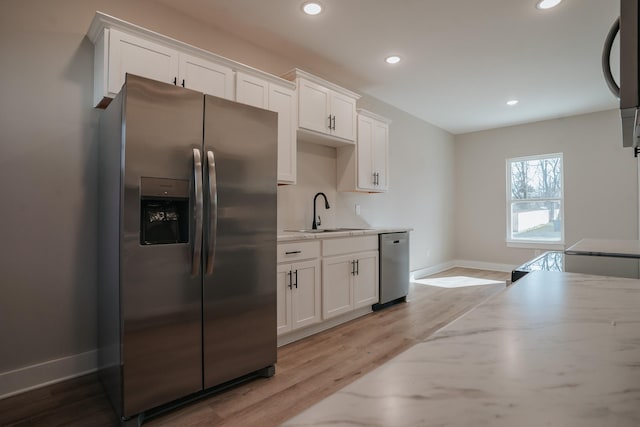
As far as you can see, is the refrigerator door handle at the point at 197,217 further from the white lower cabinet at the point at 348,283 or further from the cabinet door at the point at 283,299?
the white lower cabinet at the point at 348,283

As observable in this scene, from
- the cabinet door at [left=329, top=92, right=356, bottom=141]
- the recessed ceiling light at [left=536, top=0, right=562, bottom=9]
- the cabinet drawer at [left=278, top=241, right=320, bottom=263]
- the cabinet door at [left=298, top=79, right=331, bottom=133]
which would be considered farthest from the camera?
the cabinet door at [left=329, top=92, right=356, bottom=141]

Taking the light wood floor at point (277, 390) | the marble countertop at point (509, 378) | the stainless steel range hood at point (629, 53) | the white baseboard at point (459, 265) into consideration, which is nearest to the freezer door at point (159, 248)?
the light wood floor at point (277, 390)

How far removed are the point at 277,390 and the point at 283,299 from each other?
0.73 meters

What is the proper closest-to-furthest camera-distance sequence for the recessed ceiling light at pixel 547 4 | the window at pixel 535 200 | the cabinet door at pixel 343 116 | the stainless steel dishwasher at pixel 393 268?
the recessed ceiling light at pixel 547 4 → the cabinet door at pixel 343 116 → the stainless steel dishwasher at pixel 393 268 → the window at pixel 535 200

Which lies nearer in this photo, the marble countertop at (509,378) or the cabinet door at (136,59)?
the marble countertop at (509,378)

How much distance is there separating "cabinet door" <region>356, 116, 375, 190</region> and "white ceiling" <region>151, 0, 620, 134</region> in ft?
1.93

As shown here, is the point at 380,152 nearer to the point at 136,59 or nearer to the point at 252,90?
the point at 252,90

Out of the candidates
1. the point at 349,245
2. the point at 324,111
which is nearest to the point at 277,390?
the point at 349,245

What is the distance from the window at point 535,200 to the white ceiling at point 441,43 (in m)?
1.31

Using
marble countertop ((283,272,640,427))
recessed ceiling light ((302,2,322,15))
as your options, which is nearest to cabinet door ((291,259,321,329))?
recessed ceiling light ((302,2,322,15))

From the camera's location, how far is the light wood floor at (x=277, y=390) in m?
1.81

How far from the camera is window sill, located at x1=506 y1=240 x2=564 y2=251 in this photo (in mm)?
5703

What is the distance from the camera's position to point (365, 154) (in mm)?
4051

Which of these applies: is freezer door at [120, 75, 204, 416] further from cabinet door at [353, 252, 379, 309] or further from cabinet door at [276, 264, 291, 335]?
cabinet door at [353, 252, 379, 309]
